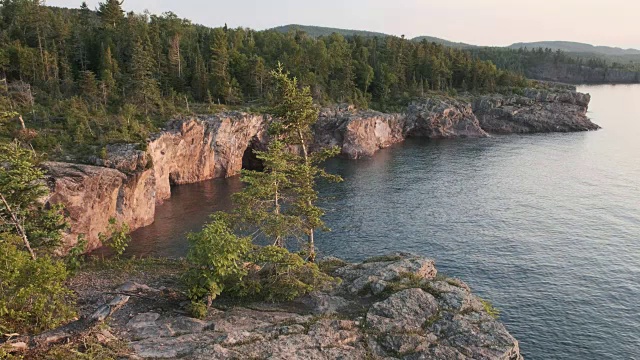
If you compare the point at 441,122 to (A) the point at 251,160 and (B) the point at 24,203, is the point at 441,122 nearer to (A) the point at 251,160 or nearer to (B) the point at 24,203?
(A) the point at 251,160

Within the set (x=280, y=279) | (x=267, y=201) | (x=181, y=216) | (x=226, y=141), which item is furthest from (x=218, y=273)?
(x=226, y=141)

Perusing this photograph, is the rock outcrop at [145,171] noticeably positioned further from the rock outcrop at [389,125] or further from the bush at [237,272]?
A: the rock outcrop at [389,125]

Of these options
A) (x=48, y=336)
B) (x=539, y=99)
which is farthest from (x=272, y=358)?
(x=539, y=99)

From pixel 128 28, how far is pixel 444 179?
7629 cm

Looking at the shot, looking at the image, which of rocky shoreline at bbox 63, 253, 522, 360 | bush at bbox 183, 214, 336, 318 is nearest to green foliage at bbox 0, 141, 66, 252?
rocky shoreline at bbox 63, 253, 522, 360

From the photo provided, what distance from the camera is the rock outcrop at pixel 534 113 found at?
126375 mm

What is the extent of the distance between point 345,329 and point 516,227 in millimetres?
41286

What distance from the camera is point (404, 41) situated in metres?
153

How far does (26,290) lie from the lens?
17.4 metres

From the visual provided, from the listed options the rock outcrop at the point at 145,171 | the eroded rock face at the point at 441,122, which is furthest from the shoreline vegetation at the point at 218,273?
the eroded rock face at the point at 441,122

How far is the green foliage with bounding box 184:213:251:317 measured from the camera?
2216 cm

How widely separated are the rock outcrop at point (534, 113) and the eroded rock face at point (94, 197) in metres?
104

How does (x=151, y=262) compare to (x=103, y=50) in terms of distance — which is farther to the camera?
(x=103, y=50)

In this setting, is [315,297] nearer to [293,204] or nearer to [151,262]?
[293,204]
